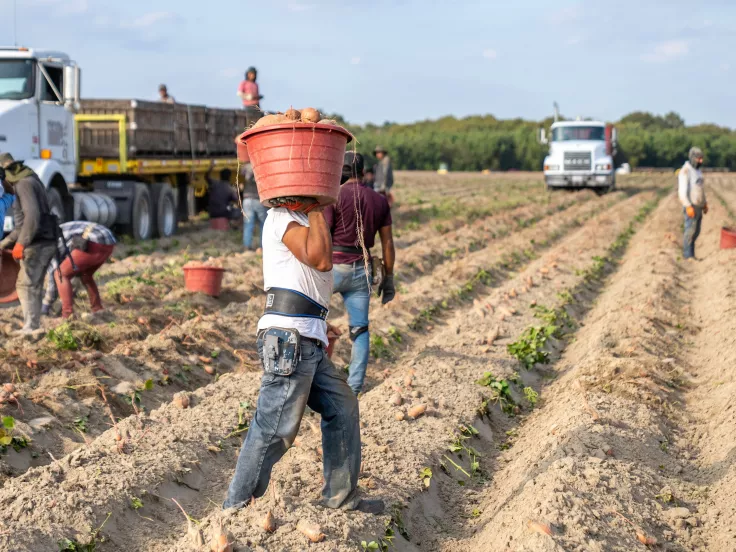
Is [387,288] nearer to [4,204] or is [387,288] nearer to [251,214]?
[4,204]

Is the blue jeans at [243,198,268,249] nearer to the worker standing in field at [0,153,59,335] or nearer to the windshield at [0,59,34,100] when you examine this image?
the windshield at [0,59,34,100]

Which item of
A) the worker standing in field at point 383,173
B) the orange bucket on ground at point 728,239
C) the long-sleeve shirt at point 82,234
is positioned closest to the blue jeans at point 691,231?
the orange bucket on ground at point 728,239

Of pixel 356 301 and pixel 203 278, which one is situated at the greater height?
pixel 356 301

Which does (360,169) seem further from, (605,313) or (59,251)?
(605,313)

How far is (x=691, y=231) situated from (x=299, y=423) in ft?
37.1

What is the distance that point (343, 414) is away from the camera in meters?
4.47

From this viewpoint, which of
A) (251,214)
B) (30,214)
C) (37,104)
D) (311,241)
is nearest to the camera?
(311,241)

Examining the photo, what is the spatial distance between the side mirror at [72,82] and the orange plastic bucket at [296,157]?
33.1 ft

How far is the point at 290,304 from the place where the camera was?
14.0ft

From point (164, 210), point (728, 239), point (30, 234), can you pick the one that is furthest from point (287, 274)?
point (164, 210)

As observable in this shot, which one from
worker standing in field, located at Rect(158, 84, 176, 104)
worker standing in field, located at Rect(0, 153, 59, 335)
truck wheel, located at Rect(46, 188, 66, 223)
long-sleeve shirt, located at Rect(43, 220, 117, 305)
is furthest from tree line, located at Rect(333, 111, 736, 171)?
worker standing in field, located at Rect(0, 153, 59, 335)

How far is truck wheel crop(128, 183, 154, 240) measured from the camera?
16.4 m

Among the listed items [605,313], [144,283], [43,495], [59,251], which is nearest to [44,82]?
[144,283]

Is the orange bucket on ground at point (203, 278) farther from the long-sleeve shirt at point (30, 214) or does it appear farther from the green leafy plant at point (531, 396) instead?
the green leafy plant at point (531, 396)
